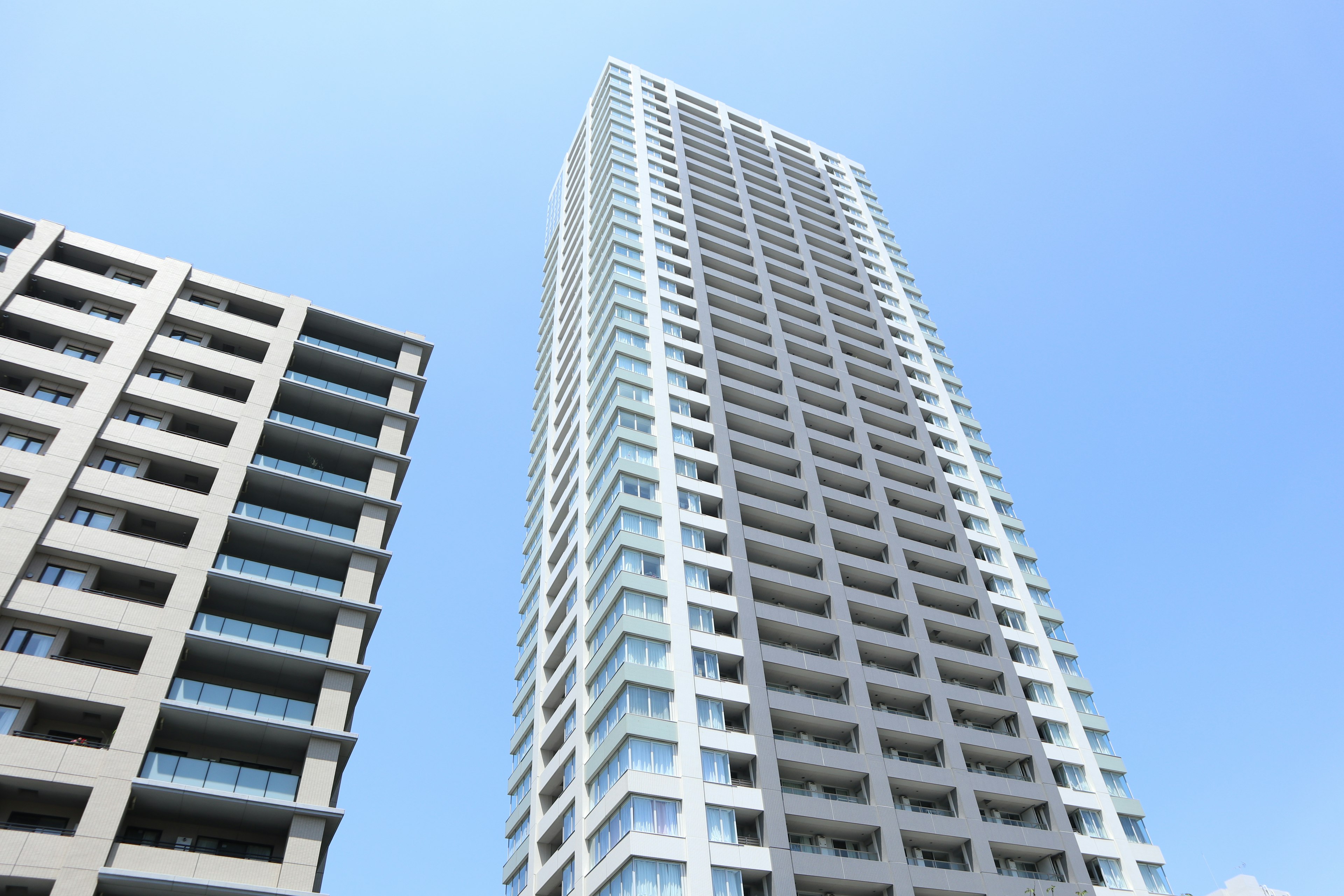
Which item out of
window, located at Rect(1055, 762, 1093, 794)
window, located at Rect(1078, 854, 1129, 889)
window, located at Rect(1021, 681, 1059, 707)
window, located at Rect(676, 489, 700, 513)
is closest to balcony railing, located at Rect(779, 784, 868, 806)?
window, located at Rect(1078, 854, 1129, 889)

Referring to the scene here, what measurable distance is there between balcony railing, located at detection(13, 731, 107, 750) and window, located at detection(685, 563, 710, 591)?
102ft

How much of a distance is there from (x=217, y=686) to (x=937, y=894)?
38748mm

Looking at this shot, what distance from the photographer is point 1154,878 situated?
186ft

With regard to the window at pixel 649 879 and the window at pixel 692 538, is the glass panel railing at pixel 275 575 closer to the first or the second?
the window at pixel 649 879

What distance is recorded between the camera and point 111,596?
40844 mm

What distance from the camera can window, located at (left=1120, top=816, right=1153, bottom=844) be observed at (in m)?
58.3

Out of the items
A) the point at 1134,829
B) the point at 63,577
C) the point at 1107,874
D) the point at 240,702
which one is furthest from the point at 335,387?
the point at 1134,829

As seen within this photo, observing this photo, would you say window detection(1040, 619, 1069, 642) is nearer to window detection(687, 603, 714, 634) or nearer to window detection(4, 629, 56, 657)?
window detection(687, 603, 714, 634)

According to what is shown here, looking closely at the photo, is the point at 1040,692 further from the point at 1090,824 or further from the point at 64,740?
the point at 64,740

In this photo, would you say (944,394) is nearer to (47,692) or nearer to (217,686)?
(217,686)

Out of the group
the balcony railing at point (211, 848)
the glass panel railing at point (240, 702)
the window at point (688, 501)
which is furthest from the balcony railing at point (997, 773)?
the balcony railing at point (211, 848)

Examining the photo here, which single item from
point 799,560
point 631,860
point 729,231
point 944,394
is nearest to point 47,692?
A: point 631,860

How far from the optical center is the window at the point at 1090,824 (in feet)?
189

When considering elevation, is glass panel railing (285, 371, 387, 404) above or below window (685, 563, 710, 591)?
above
